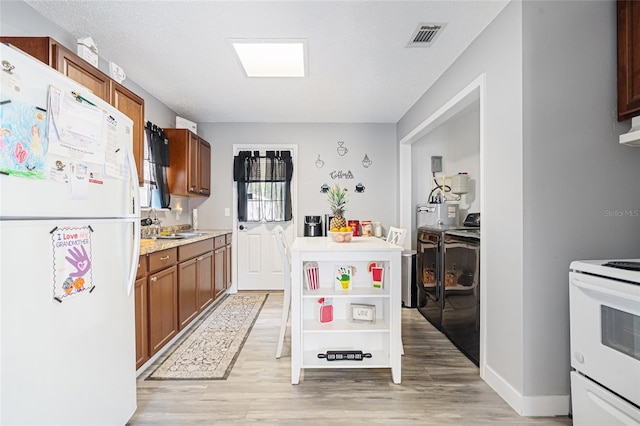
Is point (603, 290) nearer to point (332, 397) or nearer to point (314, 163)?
point (332, 397)

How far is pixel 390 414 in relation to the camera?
1977mm

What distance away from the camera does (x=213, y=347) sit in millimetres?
2941

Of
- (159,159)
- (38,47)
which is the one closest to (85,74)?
(38,47)

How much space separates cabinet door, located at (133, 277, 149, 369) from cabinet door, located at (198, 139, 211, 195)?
7.36ft

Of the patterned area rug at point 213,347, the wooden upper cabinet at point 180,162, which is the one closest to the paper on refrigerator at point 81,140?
the patterned area rug at point 213,347

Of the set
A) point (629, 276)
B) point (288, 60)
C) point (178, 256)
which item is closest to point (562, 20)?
point (629, 276)

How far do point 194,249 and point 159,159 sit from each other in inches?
47.2

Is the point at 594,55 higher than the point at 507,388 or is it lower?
higher

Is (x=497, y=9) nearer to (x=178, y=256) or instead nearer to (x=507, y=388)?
(x=507, y=388)

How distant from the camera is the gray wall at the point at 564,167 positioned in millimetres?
1944

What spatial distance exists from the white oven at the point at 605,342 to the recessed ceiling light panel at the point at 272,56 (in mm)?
2346

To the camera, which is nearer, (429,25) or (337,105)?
(429,25)

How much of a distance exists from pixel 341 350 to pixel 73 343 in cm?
161

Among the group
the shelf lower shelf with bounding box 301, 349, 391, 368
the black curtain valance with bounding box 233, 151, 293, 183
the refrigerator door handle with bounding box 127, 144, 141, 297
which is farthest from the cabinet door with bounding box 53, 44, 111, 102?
the black curtain valance with bounding box 233, 151, 293, 183
